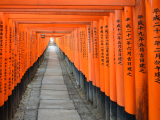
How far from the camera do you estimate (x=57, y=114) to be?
19.1ft

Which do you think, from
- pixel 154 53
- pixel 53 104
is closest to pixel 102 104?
pixel 53 104

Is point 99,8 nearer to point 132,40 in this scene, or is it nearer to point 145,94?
point 132,40

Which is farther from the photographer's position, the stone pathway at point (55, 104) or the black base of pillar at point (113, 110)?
the stone pathway at point (55, 104)

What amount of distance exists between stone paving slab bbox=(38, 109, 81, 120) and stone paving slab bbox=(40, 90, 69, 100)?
1.52 metres

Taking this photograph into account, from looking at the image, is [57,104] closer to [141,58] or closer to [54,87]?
[54,87]

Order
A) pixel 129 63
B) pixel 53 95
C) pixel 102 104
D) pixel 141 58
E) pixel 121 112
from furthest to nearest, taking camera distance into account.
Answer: pixel 53 95 < pixel 102 104 < pixel 121 112 < pixel 129 63 < pixel 141 58

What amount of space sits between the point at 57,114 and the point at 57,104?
98cm

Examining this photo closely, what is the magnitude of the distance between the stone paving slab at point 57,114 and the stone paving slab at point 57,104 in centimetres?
32

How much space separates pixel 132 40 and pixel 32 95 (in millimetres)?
5925

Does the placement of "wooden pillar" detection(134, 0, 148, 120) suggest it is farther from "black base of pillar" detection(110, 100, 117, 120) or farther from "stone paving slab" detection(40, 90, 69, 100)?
"stone paving slab" detection(40, 90, 69, 100)

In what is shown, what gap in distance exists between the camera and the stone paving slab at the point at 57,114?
5.55 metres

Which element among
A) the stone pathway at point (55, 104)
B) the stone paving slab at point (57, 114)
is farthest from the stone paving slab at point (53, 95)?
the stone paving slab at point (57, 114)

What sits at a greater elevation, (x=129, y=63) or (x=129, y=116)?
(x=129, y=63)

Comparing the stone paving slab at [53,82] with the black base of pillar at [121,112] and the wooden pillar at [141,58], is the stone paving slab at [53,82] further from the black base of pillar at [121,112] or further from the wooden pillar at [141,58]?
the wooden pillar at [141,58]
